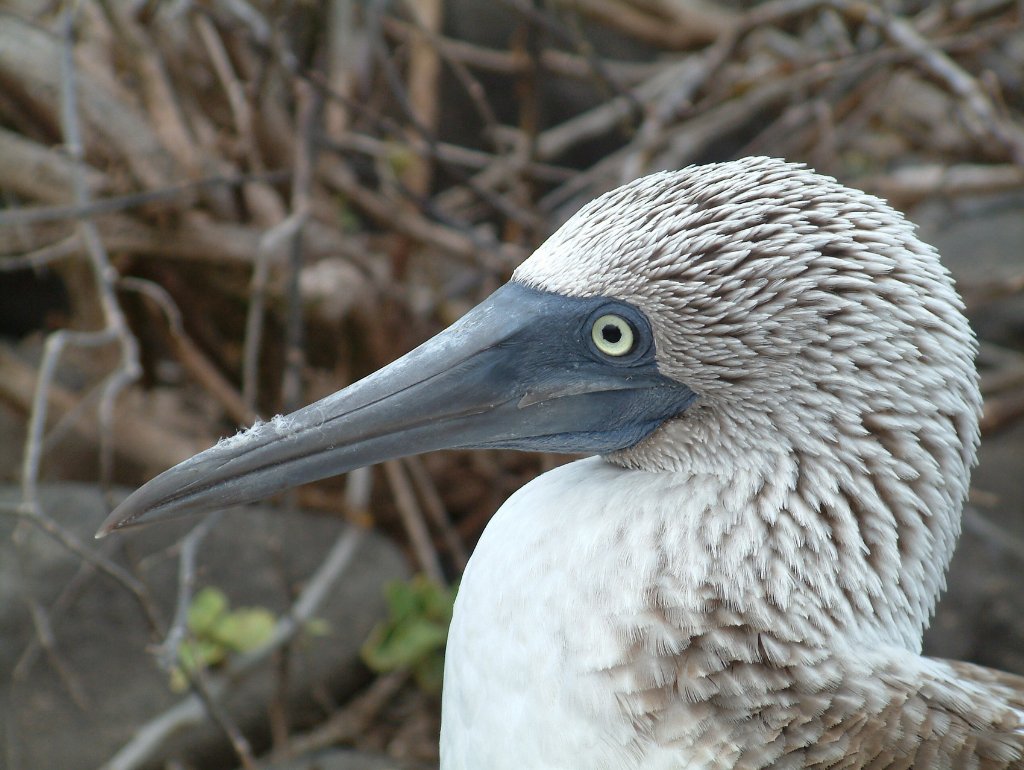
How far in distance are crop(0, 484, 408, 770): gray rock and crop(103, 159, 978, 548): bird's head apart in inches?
59.6

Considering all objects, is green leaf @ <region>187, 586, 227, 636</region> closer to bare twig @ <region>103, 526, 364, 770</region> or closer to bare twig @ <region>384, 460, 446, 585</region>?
bare twig @ <region>103, 526, 364, 770</region>

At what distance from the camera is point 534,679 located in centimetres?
171

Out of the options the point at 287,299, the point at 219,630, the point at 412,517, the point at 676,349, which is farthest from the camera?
the point at 412,517

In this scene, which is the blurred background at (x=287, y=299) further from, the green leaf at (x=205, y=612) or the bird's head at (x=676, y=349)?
the bird's head at (x=676, y=349)

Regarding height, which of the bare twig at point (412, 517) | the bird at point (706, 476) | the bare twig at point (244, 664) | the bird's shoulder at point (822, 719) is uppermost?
the bird at point (706, 476)

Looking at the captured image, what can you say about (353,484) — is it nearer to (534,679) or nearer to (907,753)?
(534,679)

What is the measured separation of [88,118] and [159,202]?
0.46 m

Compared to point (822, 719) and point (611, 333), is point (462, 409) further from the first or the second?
point (822, 719)

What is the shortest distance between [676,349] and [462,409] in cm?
40

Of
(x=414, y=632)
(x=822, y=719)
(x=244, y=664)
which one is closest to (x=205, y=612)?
(x=244, y=664)

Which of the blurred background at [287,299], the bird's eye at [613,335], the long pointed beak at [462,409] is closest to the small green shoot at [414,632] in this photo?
the blurred background at [287,299]

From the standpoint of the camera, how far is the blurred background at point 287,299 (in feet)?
11.6

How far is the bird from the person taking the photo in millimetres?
1675

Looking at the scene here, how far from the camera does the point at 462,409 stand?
1.87 metres
